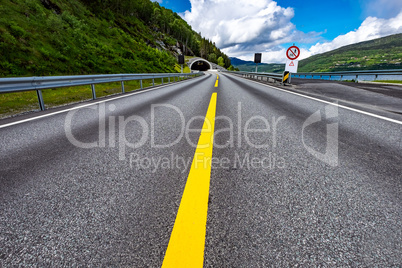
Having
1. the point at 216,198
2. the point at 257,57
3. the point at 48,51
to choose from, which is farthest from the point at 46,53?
the point at 257,57

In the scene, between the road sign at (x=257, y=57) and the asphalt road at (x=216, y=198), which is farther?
the road sign at (x=257, y=57)

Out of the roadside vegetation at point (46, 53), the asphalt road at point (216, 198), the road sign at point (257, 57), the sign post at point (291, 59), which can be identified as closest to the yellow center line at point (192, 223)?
the asphalt road at point (216, 198)

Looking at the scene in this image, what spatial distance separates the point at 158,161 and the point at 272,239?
138 cm

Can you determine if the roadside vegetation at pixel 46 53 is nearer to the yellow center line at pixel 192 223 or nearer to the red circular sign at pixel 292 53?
the yellow center line at pixel 192 223

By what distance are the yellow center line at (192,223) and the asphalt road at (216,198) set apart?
4 cm

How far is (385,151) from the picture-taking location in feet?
7.61

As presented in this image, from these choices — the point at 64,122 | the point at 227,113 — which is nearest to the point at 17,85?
the point at 64,122

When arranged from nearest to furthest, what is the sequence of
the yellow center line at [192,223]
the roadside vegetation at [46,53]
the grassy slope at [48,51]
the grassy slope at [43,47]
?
the yellow center line at [192,223]
the roadside vegetation at [46,53]
the grassy slope at [48,51]
the grassy slope at [43,47]

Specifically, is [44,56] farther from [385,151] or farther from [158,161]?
[385,151]

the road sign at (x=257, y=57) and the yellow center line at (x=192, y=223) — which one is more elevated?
the road sign at (x=257, y=57)

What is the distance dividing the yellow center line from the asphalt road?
0.14 ft

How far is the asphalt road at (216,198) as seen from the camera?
3.36 ft

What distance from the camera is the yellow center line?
0.98m

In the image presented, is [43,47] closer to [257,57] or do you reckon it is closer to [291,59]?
[291,59]
